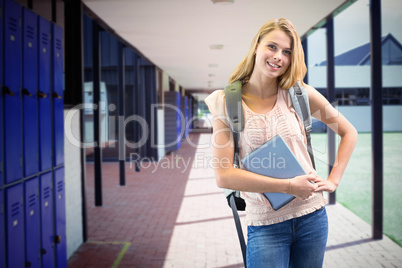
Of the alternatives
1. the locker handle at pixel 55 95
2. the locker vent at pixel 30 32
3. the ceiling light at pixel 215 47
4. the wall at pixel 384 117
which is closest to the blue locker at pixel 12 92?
the locker vent at pixel 30 32

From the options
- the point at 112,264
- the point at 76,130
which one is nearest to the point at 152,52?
the point at 76,130

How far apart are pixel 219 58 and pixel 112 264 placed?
6.82 meters

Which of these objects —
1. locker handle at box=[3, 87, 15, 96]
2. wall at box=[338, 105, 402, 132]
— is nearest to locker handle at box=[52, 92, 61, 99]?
locker handle at box=[3, 87, 15, 96]

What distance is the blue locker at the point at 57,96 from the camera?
117 inches

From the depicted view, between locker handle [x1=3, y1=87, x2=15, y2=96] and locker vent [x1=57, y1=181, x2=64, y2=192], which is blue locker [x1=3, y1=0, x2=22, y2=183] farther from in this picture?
locker vent [x1=57, y1=181, x2=64, y2=192]

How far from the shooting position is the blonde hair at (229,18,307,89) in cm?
138

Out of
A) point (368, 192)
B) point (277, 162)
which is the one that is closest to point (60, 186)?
point (277, 162)

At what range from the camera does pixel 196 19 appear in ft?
A: 16.9

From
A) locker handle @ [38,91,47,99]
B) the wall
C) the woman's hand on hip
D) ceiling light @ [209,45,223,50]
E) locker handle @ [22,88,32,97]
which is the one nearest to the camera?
the woman's hand on hip

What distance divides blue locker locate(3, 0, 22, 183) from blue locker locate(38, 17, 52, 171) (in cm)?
30

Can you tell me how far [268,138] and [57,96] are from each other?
2183 mm

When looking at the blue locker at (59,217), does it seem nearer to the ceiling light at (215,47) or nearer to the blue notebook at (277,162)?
the blue notebook at (277,162)

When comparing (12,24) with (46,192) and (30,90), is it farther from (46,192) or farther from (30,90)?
(46,192)

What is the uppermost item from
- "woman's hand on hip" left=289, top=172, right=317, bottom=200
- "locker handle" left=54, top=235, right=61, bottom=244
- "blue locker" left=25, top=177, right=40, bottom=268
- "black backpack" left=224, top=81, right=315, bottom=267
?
"black backpack" left=224, top=81, right=315, bottom=267
